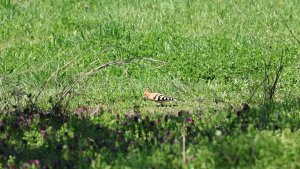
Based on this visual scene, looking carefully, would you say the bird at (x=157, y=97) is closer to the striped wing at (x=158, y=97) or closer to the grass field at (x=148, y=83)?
the striped wing at (x=158, y=97)

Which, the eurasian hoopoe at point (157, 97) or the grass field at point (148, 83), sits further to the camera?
the eurasian hoopoe at point (157, 97)

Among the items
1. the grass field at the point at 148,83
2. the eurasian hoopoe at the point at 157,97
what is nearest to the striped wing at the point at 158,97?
the eurasian hoopoe at the point at 157,97

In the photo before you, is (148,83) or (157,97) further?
(148,83)

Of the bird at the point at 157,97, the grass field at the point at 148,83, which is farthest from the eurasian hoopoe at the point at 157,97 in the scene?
the grass field at the point at 148,83

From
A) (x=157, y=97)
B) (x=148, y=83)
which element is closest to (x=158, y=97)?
(x=157, y=97)

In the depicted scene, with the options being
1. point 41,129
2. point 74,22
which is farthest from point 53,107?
A: point 74,22

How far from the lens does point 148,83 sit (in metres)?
10.2

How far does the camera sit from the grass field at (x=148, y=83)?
244 inches

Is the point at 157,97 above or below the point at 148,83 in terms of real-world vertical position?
below

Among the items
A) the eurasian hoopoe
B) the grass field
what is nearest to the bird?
the eurasian hoopoe

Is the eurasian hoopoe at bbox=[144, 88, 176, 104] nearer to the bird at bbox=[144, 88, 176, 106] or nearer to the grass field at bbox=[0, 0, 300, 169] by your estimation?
the bird at bbox=[144, 88, 176, 106]

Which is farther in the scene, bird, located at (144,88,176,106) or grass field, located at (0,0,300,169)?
bird, located at (144,88,176,106)

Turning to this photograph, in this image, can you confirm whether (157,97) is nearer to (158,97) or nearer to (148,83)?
(158,97)

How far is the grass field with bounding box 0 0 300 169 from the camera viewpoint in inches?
244
